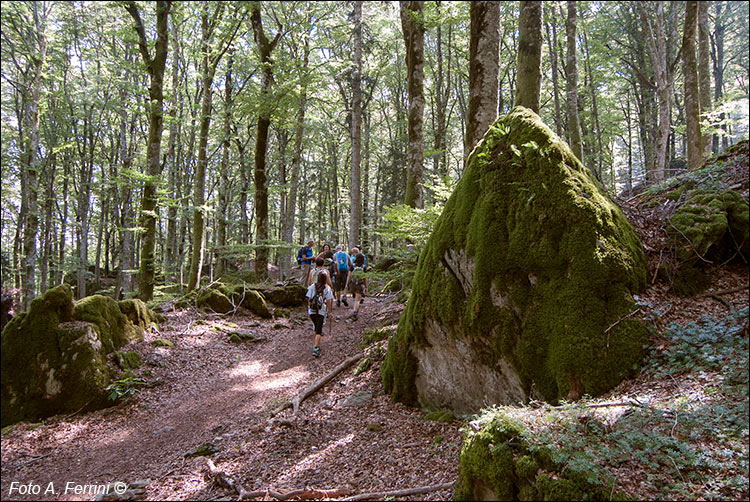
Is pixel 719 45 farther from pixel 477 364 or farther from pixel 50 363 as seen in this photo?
pixel 50 363

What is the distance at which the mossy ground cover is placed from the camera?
2196mm

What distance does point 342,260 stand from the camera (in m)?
12.7

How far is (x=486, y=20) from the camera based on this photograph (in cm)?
700

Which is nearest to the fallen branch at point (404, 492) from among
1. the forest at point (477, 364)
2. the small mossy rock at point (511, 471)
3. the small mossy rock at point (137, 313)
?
the forest at point (477, 364)

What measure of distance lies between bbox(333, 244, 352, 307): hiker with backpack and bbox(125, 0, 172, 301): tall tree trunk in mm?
5489

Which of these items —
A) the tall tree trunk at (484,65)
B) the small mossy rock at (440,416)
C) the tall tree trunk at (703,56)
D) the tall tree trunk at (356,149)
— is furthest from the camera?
the tall tree trunk at (356,149)

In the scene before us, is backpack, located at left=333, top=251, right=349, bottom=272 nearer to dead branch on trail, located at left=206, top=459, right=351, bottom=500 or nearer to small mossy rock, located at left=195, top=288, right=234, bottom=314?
small mossy rock, located at left=195, top=288, right=234, bottom=314

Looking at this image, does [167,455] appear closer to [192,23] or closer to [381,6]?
[192,23]

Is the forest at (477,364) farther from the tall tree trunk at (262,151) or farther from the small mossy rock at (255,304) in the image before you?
the tall tree trunk at (262,151)

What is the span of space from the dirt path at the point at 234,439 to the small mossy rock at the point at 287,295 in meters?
4.54

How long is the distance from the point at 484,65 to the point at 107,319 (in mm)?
8472

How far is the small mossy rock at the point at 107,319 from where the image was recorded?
682 cm

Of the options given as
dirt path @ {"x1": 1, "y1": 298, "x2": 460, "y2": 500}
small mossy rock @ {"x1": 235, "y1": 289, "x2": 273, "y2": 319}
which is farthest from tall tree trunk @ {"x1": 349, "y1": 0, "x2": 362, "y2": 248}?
dirt path @ {"x1": 1, "y1": 298, "x2": 460, "y2": 500}

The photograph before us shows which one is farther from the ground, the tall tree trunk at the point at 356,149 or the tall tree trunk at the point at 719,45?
the tall tree trunk at the point at 719,45
